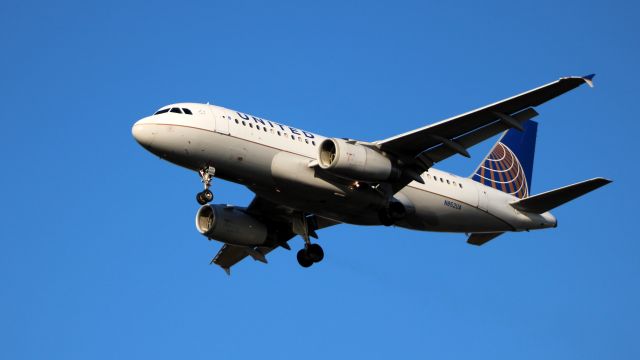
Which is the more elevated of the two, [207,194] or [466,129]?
[466,129]

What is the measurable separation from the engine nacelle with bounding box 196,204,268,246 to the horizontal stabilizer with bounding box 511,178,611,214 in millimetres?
10647

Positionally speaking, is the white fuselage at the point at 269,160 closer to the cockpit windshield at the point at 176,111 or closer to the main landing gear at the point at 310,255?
the cockpit windshield at the point at 176,111

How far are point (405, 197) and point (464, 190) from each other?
3025mm

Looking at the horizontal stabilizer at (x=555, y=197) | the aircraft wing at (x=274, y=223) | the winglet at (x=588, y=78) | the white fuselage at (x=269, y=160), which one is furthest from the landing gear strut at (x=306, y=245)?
the winglet at (x=588, y=78)

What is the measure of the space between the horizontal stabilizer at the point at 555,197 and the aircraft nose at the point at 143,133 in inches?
600

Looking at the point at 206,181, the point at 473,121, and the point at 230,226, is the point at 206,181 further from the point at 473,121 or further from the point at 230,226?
the point at 473,121

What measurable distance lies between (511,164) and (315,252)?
10401 millimetres

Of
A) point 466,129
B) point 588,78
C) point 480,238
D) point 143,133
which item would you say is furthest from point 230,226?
point 588,78

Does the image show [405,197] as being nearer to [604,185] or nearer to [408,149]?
[408,149]

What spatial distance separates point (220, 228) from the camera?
4003 cm

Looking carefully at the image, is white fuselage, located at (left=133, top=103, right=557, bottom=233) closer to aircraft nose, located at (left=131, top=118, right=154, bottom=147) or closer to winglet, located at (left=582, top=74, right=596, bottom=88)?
aircraft nose, located at (left=131, top=118, right=154, bottom=147)

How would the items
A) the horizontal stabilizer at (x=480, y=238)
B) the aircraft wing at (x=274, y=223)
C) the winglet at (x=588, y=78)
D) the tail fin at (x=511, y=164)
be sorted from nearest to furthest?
1. the winglet at (x=588, y=78)
2. the aircraft wing at (x=274, y=223)
3. the horizontal stabilizer at (x=480, y=238)
4. the tail fin at (x=511, y=164)

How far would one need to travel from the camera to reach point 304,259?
40.0 m

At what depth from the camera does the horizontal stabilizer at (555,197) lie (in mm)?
35438
